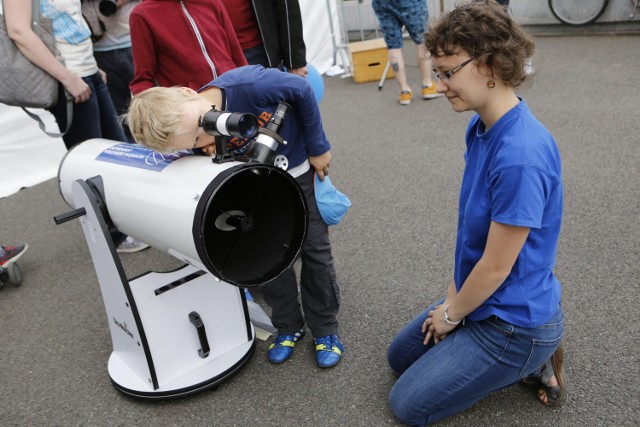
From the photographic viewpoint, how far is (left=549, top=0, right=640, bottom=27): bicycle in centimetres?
665

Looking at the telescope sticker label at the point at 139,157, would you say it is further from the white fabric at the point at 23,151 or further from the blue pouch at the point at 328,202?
the white fabric at the point at 23,151

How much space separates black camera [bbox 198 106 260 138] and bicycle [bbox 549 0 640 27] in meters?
6.48

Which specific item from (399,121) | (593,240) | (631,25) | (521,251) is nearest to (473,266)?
(521,251)

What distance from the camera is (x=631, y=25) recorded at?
6.52 metres

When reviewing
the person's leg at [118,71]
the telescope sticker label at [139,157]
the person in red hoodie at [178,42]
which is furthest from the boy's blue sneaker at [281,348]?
the person's leg at [118,71]

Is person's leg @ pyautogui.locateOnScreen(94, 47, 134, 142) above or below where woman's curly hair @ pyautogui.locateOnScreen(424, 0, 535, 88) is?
below

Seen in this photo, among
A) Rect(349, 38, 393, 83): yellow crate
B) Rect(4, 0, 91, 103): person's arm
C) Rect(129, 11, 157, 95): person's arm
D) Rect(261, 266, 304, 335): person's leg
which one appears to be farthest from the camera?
Rect(349, 38, 393, 83): yellow crate

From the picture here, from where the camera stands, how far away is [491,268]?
5.03 ft

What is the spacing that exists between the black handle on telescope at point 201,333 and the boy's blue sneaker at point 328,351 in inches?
17.3

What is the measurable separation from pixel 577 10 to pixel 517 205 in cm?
658

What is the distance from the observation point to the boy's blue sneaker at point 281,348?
89.3 inches

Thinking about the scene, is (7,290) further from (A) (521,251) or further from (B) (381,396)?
(A) (521,251)

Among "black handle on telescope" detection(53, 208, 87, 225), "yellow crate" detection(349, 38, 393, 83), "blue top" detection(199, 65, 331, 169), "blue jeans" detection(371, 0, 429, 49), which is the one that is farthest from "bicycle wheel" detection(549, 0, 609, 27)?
"black handle on telescope" detection(53, 208, 87, 225)

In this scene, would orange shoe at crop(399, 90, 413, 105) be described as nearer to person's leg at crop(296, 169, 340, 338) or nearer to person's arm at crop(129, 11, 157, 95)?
person's arm at crop(129, 11, 157, 95)
